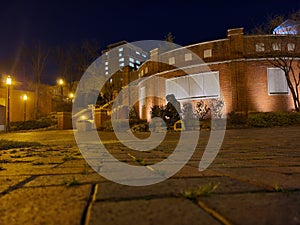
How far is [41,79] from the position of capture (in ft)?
91.0

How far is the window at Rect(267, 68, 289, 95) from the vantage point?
1669 centimetres

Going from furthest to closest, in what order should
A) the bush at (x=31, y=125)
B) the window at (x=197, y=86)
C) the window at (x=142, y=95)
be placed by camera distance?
the window at (x=142, y=95) < the bush at (x=31, y=125) < the window at (x=197, y=86)

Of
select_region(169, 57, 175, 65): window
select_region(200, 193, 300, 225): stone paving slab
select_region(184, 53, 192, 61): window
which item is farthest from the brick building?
select_region(200, 193, 300, 225): stone paving slab

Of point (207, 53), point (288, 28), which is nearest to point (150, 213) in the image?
point (207, 53)

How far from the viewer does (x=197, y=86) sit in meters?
18.1

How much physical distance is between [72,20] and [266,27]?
105ft

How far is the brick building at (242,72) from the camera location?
16.6 meters

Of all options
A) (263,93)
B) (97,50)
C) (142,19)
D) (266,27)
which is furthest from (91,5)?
(263,93)

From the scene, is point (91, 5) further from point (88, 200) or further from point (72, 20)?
point (88, 200)

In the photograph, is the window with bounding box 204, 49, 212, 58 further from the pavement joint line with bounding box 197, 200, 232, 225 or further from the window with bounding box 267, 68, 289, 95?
the pavement joint line with bounding box 197, 200, 232, 225

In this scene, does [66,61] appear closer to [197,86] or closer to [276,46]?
[197,86]

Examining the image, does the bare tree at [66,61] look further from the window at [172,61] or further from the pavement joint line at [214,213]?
the pavement joint line at [214,213]

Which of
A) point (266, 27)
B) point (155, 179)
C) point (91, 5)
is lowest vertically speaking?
point (155, 179)

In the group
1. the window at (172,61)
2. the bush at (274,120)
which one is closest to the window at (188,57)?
the window at (172,61)
